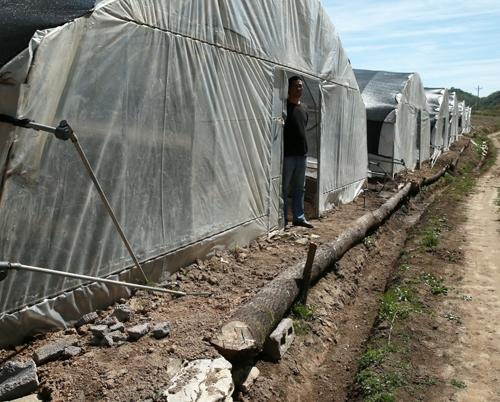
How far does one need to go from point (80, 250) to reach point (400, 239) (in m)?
7.42

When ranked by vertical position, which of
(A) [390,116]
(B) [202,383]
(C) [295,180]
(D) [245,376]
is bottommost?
(D) [245,376]

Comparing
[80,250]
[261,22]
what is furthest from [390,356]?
[261,22]

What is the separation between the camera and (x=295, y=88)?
24.7 feet

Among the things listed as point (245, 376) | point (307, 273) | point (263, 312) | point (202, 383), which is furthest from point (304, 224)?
point (202, 383)

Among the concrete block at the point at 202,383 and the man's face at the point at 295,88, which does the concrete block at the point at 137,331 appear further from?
the man's face at the point at 295,88

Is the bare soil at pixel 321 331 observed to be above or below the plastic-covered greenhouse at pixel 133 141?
below

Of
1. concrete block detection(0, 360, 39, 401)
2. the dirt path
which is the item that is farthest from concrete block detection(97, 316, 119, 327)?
the dirt path

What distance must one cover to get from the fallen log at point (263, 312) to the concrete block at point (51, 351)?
3.45 ft

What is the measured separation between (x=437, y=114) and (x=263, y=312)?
21415 millimetres

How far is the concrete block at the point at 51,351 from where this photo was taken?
10.8 feet

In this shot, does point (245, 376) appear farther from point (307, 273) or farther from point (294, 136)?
point (294, 136)

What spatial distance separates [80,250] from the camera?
3957mm

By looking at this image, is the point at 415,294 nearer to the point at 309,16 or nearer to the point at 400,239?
the point at 400,239

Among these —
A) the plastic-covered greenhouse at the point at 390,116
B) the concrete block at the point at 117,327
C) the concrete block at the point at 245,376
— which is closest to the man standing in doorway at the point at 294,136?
the concrete block at the point at 245,376
